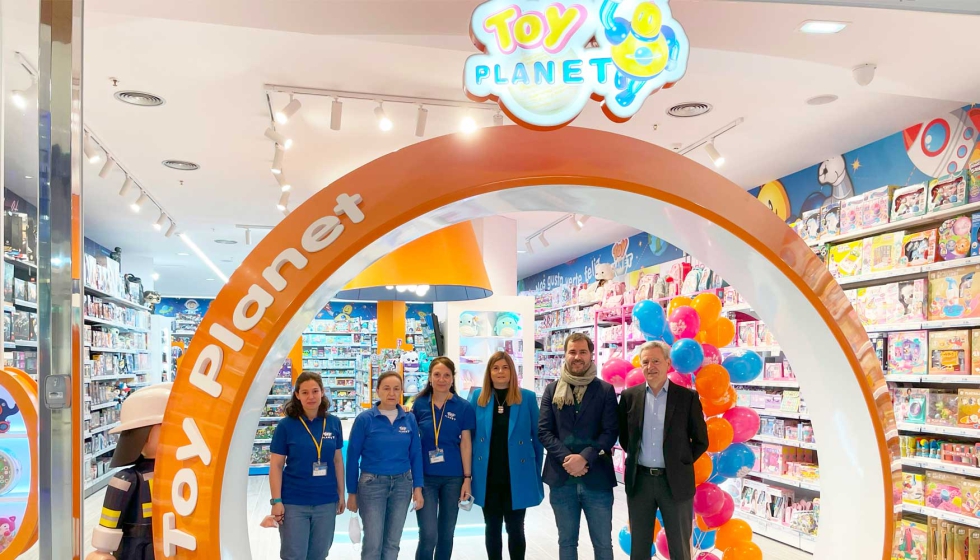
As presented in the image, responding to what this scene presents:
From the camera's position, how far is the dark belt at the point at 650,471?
4068 millimetres

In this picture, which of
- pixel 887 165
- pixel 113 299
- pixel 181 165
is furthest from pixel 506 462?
pixel 113 299

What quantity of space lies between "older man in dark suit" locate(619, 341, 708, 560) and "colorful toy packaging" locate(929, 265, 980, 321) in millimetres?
1921

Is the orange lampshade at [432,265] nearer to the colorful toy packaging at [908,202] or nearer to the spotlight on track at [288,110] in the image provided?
the spotlight on track at [288,110]

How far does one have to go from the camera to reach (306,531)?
13.2 ft

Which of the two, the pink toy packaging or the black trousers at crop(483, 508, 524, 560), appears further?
the pink toy packaging

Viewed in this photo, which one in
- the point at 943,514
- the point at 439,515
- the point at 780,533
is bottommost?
the point at 780,533

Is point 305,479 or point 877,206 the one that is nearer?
point 305,479

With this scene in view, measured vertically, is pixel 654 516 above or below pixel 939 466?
below

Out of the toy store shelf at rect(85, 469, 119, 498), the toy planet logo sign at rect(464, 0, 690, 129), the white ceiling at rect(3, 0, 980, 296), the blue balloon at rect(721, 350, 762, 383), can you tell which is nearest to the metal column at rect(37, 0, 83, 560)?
the white ceiling at rect(3, 0, 980, 296)

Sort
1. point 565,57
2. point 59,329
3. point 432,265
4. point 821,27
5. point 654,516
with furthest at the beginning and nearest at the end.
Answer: point 432,265
point 654,516
point 821,27
point 565,57
point 59,329

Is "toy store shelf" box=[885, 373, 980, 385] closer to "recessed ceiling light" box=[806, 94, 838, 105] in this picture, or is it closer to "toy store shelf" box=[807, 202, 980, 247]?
"toy store shelf" box=[807, 202, 980, 247]

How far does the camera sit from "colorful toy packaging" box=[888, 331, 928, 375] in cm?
496

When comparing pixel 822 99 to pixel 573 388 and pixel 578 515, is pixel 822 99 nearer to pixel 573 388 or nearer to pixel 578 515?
pixel 573 388

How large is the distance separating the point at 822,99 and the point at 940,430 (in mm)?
2214
